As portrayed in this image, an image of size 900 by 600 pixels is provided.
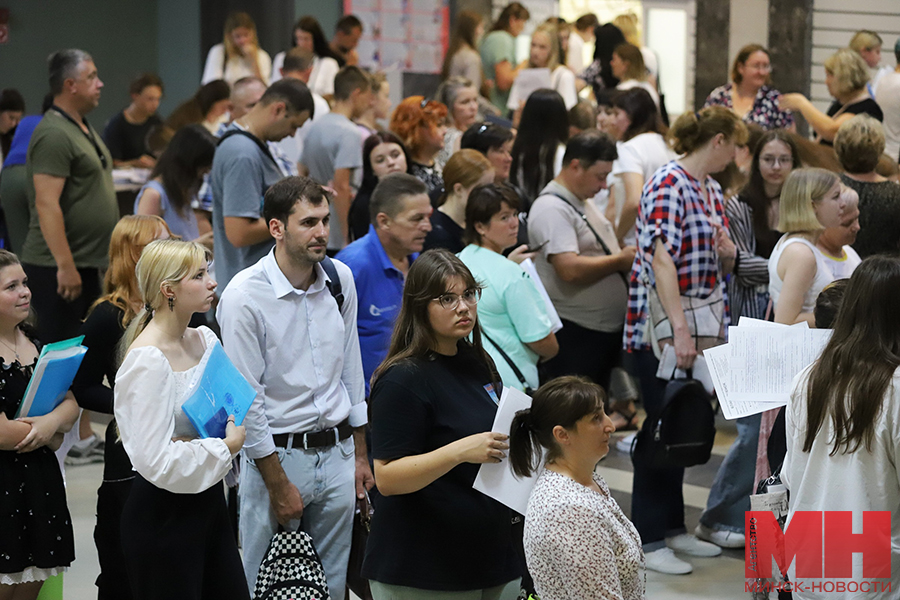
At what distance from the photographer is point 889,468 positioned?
282cm

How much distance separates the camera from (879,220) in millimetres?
5332

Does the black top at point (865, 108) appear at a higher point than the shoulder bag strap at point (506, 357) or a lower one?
higher

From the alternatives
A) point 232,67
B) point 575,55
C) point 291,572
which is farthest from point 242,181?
point 575,55

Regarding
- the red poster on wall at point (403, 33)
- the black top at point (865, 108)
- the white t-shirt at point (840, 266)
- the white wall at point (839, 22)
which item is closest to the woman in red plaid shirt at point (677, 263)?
the white t-shirt at point (840, 266)

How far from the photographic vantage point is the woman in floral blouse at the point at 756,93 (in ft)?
25.7

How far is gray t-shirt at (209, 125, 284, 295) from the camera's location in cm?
479

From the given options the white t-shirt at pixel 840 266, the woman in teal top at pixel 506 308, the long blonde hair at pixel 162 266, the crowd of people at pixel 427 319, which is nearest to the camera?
the crowd of people at pixel 427 319

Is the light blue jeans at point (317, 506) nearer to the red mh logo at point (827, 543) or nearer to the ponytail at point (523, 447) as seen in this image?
the ponytail at point (523, 447)

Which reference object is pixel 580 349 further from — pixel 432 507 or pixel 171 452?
pixel 171 452

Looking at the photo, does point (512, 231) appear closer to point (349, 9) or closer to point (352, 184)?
point (352, 184)


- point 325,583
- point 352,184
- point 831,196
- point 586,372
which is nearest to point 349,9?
point 352,184

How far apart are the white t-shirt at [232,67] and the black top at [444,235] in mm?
5273

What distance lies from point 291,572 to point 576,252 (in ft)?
8.33

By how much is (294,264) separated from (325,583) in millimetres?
997
